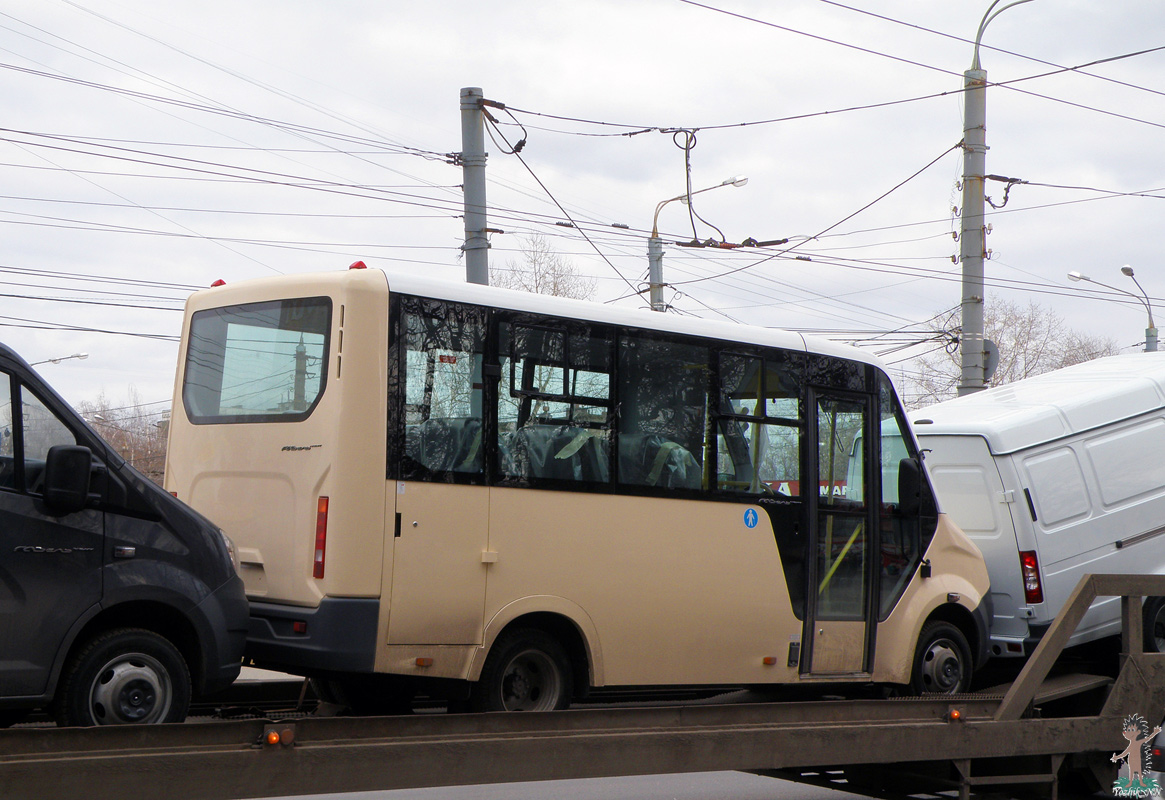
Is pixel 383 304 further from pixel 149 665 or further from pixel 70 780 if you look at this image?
pixel 70 780

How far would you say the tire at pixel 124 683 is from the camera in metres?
5.49

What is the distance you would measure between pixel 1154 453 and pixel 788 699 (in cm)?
390

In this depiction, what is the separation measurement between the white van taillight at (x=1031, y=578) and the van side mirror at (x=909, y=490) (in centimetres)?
106

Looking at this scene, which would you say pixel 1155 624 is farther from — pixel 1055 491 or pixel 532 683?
pixel 532 683

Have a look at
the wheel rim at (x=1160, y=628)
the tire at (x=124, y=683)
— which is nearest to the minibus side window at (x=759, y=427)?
the wheel rim at (x=1160, y=628)

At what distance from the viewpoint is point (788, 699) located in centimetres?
877

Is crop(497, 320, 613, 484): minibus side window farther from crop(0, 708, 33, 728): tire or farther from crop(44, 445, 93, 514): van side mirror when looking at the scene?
crop(0, 708, 33, 728): tire

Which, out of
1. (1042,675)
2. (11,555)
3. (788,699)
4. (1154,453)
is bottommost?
(788,699)

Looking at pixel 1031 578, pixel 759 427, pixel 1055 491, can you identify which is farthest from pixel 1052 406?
pixel 759 427

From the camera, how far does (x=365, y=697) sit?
7.50 metres

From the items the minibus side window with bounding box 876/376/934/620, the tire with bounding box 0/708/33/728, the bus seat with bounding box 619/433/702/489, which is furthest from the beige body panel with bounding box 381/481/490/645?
the minibus side window with bounding box 876/376/934/620

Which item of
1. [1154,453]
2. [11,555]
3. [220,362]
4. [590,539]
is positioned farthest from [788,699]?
[11,555]

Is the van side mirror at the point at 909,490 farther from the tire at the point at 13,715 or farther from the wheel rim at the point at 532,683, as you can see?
the tire at the point at 13,715

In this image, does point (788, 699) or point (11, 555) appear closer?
point (11, 555)
